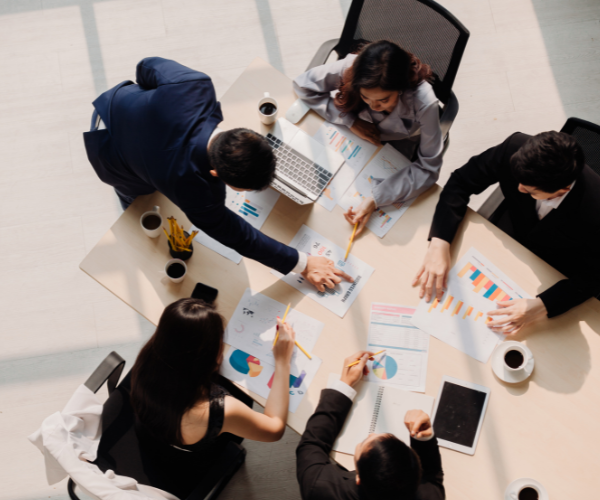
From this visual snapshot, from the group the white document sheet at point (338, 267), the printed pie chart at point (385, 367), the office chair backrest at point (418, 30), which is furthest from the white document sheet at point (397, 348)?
the office chair backrest at point (418, 30)

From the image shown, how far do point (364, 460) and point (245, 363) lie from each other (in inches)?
20.1

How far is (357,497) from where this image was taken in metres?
1.42

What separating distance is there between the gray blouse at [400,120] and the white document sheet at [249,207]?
0.39 metres

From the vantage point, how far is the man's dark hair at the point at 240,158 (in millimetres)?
1409

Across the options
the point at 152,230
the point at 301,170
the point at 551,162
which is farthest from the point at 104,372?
the point at 551,162

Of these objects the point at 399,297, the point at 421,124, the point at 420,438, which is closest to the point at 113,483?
the point at 420,438

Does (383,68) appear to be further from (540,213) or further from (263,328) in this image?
(263,328)

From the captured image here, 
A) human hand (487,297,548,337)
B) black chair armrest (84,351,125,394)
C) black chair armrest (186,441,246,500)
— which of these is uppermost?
human hand (487,297,548,337)

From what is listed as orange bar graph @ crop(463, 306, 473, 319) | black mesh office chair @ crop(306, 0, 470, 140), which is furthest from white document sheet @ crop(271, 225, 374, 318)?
black mesh office chair @ crop(306, 0, 470, 140)

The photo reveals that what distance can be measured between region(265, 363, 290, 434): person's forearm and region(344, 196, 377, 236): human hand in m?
0.57

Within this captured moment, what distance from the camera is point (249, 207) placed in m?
1.82

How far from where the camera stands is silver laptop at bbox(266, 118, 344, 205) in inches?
70.5

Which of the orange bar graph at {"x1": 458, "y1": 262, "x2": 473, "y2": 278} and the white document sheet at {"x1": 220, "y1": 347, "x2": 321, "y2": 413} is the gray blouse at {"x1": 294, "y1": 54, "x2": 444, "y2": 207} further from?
the white document sheet at {"x1": 220, "y1": 347, "x2": 321, "y2": 413}

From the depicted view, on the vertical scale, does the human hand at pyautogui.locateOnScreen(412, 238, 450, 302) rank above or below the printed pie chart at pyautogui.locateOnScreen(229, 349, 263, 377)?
above
